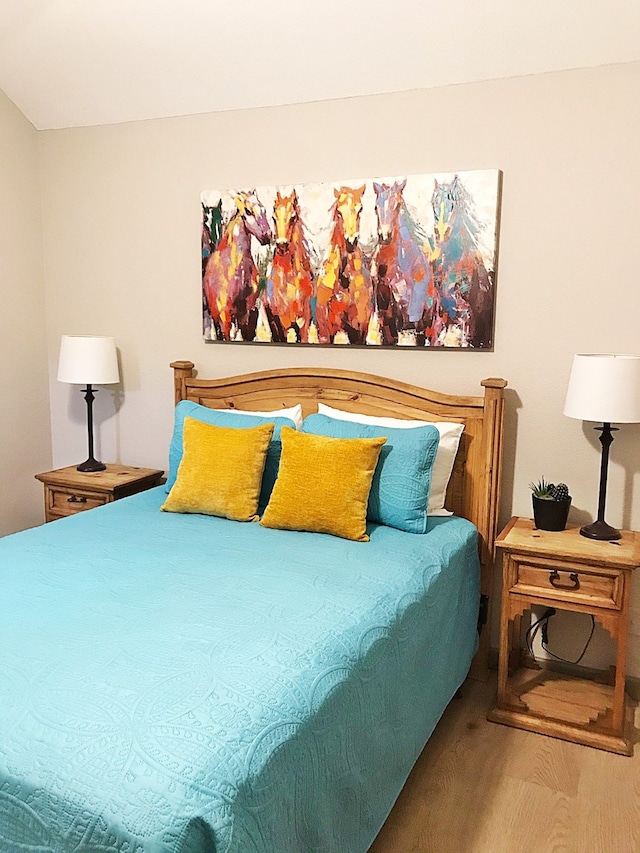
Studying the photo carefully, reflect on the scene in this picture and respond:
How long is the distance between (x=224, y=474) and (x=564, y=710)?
1498 mm

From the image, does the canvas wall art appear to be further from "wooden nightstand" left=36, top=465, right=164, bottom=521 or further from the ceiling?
"wooden nightstand" left=36, top=465, right=164, bottom=521

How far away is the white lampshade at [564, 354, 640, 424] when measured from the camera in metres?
2.40

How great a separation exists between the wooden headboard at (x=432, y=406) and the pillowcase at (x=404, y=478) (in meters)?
0.25

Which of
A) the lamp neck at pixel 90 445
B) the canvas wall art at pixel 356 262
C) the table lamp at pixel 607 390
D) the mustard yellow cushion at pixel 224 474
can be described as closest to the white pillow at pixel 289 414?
the mustard yellow cushion at pixel 224 474

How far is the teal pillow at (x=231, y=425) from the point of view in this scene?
282 centimetres

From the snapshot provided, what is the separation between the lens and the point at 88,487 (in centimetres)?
329

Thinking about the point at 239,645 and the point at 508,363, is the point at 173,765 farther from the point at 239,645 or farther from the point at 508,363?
the point at 508,363

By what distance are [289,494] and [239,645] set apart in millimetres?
925

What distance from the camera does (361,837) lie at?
1.69 m

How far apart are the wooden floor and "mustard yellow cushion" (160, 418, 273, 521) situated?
1.07 meters

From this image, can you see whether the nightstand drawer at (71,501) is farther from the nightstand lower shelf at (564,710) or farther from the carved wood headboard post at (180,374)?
the nightstand lower shelf at (564,710)

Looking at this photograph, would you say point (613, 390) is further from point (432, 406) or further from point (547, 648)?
point (547, 648)

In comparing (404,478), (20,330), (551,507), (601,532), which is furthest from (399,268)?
(20,330)

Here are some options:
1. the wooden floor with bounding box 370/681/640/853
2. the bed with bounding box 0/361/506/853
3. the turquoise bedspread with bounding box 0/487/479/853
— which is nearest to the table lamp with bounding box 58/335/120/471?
the bed with bounding box 0/361/506/853
